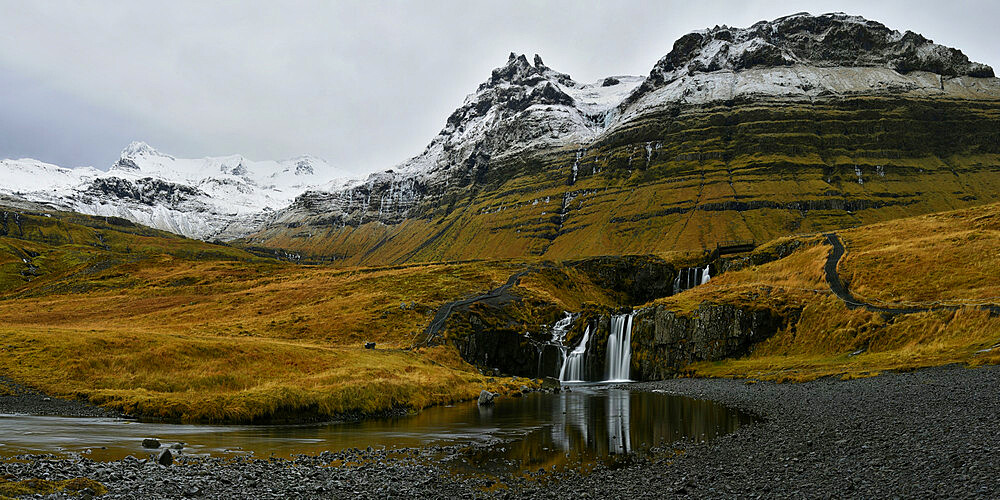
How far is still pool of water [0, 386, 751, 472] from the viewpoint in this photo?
23453mm

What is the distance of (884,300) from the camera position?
199ft

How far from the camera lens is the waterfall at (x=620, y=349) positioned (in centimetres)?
7638

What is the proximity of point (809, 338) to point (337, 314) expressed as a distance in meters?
69.4

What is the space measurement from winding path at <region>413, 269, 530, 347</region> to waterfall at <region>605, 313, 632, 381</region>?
25.4m

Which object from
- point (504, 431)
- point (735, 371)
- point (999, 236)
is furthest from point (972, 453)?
point (999, 236)

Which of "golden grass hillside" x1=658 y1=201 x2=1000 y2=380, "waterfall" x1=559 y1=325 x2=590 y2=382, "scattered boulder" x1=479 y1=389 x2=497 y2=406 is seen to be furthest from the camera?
"waterfall" x1=559 y1=325 x2=590 y2=382

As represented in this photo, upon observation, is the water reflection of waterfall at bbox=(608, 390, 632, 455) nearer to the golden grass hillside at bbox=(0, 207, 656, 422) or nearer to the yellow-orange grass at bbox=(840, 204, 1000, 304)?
the golden grass hillside at bbox=(0, 207, 656, 422)

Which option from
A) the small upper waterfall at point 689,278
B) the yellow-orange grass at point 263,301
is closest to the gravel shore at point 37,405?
the yellow-orange grass at point 263,301

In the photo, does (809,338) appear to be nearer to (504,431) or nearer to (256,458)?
(504,431)

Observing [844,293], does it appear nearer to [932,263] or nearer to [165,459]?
[932,263]

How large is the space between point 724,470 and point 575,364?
6096cm

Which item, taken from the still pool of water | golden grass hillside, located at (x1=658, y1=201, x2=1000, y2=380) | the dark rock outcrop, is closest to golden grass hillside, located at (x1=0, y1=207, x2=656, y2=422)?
the still pool of water

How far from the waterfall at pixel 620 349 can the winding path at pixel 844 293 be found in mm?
26475

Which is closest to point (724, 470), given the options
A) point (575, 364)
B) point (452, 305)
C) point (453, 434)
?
point (453, 434)
